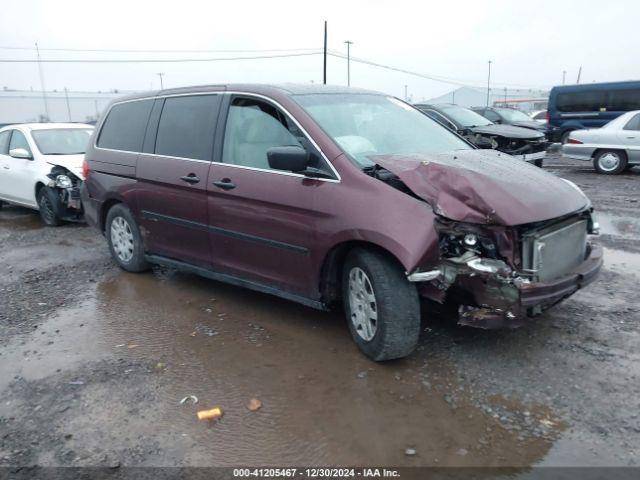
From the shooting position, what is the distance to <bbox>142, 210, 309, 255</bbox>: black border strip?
4.01m

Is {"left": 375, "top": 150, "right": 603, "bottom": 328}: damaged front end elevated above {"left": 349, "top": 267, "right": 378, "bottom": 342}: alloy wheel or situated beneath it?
elevated above

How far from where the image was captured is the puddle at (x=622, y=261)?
5535 millimetres

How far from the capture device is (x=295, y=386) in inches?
139

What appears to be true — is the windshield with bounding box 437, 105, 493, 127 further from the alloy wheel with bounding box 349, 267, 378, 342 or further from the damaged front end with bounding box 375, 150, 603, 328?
the alloy wheel with bounding box 349, 267, 378, 342

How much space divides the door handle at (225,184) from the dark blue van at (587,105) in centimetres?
1615

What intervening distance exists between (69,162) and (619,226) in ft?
26.7

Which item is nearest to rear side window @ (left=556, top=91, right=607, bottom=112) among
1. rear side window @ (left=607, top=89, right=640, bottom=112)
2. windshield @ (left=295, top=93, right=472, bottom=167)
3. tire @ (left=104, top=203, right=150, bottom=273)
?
rear side window @ (left=607, top=89, right=640, bottom=112)

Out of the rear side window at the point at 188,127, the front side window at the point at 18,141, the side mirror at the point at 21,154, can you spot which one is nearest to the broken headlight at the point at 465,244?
the rear side window at the point at 188,127

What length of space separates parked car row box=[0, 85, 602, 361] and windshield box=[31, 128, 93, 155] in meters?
3.69

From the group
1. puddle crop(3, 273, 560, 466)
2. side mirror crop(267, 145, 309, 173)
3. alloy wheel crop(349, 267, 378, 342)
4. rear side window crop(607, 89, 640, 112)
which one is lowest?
puddle crop(3, 273, 560, 466)

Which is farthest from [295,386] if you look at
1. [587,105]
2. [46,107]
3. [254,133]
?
[46,107]

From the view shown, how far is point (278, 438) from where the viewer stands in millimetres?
3010

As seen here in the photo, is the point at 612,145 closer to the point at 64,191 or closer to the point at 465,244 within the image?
the point at 465,244

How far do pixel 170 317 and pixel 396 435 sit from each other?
2495mm
